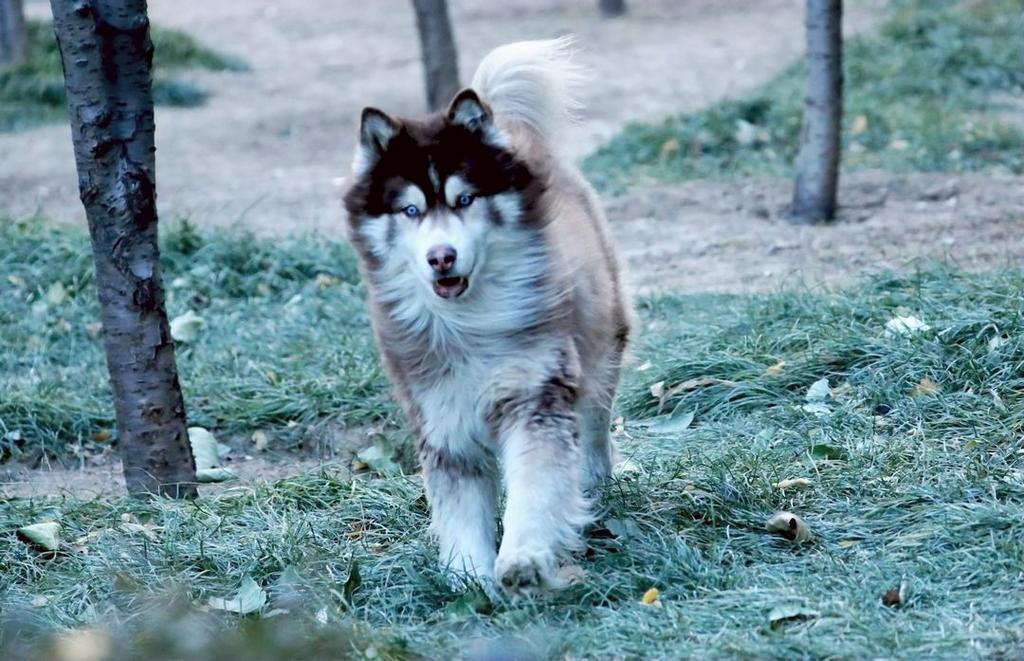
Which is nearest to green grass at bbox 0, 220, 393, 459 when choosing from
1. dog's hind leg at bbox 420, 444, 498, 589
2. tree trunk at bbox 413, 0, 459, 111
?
dog's hind leg at bbox 420, 444, 498, 589

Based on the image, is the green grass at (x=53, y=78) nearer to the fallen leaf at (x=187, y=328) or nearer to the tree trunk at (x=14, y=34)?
the tree trunk at (x=14, y=34)

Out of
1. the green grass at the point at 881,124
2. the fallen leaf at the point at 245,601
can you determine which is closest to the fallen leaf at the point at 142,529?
the fallen leaf at the point at 245,601

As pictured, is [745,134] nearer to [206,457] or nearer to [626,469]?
[206,457]

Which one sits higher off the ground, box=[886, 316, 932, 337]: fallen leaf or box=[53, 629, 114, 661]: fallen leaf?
box=[53, 629, 114, 661]: fallen leaf

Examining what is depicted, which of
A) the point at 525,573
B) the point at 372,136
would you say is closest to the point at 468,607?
the point at 525,573

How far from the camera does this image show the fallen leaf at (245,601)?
164 inches

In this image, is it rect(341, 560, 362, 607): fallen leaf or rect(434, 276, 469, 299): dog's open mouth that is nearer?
rect(434, 276, 469, 299): dog's open mouth

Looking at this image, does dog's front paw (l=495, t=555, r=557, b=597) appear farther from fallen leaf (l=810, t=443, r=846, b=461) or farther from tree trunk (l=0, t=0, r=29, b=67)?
tree trunk (l=0, t=0, r=29, b=67)

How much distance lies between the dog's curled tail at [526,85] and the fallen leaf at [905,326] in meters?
1.90

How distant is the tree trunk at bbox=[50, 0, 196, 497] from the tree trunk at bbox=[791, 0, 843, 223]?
4.96 meters

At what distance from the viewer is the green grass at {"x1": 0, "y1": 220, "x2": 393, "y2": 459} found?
6.65m

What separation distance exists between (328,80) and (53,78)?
10.5ft

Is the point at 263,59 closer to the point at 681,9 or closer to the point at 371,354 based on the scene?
the point at 681,9

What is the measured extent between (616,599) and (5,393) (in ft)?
12.5
